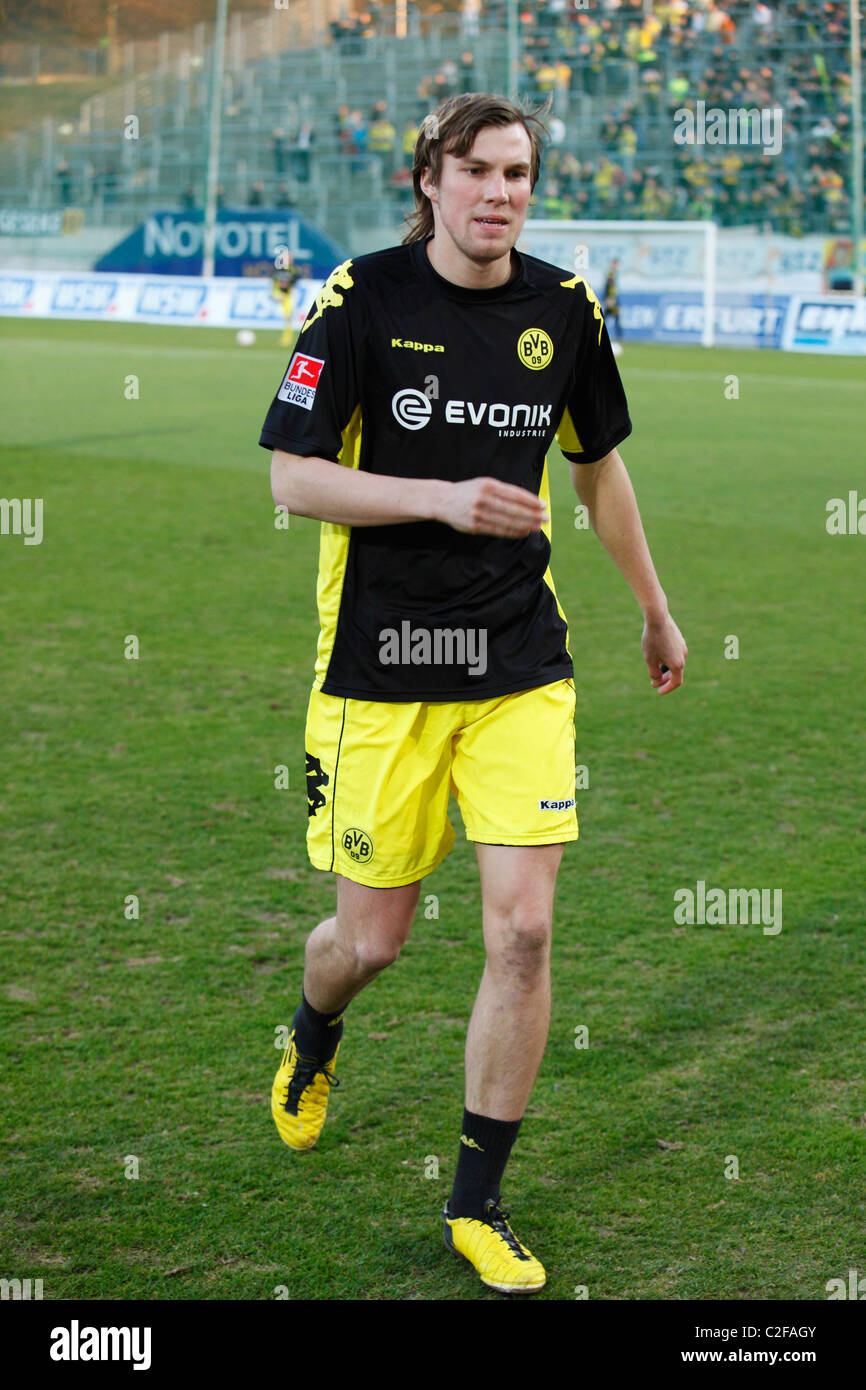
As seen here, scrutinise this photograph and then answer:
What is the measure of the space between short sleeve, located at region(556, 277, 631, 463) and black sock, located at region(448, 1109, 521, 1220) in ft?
4.89

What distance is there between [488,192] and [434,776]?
3.96ft

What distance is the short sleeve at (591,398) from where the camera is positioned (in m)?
3.43

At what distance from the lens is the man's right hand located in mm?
2799

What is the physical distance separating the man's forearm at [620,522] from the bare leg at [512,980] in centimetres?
71

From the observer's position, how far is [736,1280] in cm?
309

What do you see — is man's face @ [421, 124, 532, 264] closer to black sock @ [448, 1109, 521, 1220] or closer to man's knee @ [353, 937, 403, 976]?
man's knee @ [353, 937, 403, 976]

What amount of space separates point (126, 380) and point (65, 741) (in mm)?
16381

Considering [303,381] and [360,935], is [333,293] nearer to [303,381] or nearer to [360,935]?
[303,381]

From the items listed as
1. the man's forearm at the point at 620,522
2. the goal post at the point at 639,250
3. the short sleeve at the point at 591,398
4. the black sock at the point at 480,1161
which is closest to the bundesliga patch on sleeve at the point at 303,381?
the short sleeve at the point at 591,398

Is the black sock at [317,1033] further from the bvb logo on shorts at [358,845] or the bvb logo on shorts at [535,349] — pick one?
the bvb logo on shorts at [535,349]

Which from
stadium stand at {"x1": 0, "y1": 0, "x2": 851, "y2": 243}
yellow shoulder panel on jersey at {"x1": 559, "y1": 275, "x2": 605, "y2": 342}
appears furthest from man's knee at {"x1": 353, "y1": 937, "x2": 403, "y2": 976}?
stadium stand at {"x1": 0, "y1": 0, "x2": 851, "y2": 243}

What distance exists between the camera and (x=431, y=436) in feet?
10.5

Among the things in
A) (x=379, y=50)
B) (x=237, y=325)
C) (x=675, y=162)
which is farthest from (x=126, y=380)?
(x=379, y=50)

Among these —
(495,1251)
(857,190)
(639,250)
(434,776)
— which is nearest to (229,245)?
(639,250)
